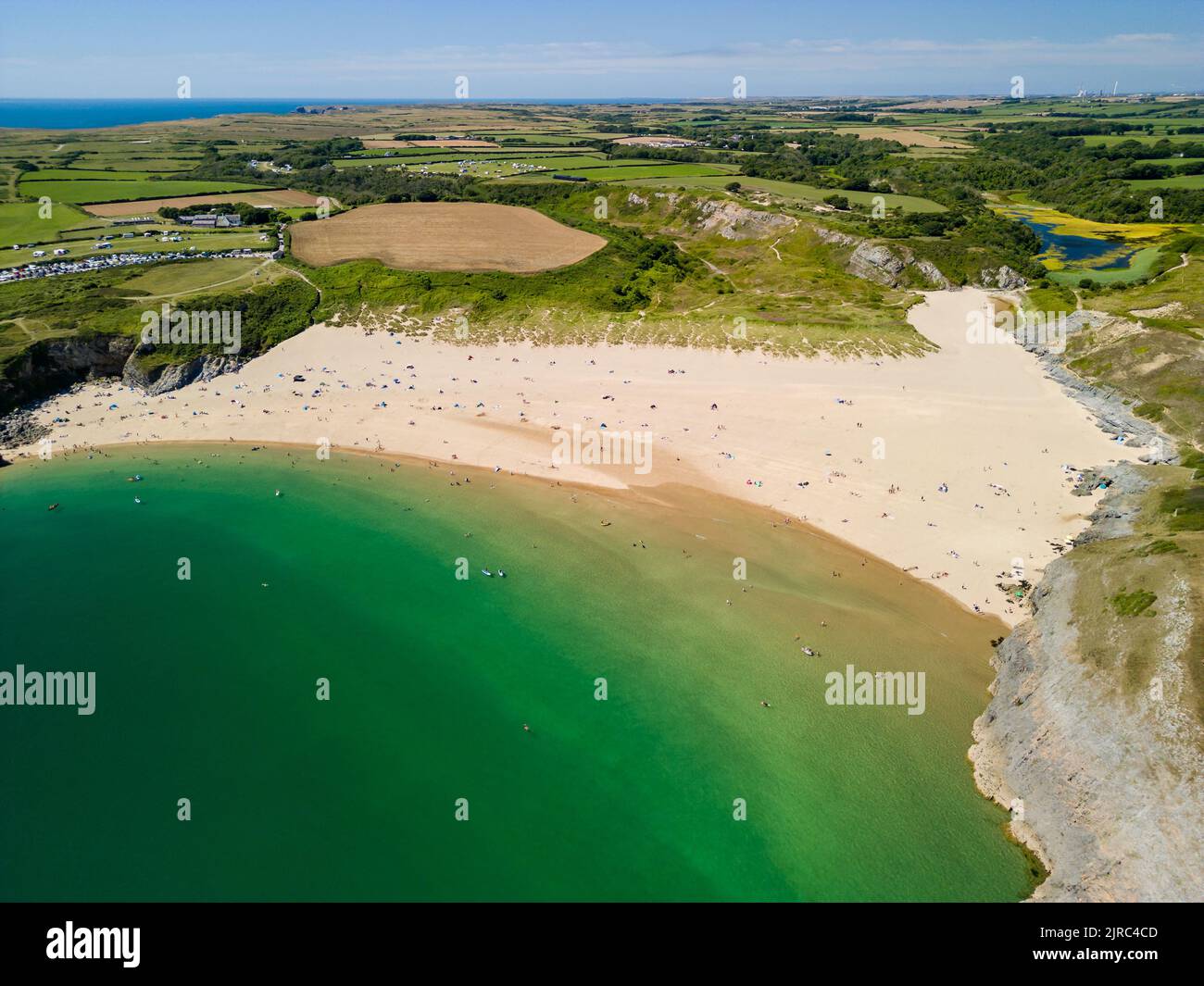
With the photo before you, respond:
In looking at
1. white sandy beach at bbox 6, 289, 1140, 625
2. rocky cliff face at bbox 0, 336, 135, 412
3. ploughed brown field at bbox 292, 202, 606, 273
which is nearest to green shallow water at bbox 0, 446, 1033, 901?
white sandy beach at bbox 6, 289, 1140, 625

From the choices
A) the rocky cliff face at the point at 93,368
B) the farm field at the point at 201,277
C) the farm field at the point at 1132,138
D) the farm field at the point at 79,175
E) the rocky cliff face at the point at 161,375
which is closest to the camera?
the rocky cliff face at the point at 93,368

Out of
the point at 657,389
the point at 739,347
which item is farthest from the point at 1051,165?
the point at 657,389

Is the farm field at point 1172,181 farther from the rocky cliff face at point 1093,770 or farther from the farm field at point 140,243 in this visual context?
the farm field at point 140,243

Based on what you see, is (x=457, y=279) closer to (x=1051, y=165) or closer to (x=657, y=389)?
(x=657, y=389)

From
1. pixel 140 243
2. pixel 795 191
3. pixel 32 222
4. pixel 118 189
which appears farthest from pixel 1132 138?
pixel 32 222

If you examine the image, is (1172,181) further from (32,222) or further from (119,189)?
(119,189)

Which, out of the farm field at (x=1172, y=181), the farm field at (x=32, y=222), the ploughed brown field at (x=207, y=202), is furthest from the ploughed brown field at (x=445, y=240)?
the farm field at (x=1172, y=181)
